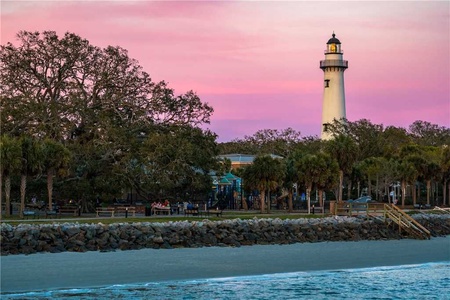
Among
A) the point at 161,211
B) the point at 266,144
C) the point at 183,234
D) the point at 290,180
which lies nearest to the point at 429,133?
the point at 266,144

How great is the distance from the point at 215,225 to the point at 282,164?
1920cm

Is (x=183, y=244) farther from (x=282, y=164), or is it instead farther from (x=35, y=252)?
(x=282, y=164)

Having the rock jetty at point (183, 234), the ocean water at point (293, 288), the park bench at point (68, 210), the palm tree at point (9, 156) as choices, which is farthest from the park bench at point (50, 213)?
the ocean water at point (293, 288)

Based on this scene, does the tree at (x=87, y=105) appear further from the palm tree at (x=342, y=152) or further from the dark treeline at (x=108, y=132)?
the palm tree at (x=342, y=152)

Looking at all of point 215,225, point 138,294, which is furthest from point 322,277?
point 215,225

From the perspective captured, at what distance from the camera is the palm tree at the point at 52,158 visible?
4688cm

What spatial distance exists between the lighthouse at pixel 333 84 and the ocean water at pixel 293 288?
72.2 metres

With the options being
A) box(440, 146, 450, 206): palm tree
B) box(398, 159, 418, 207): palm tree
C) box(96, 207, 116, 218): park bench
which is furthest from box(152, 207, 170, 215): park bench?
box(440, 146, 450, 206): palm tree

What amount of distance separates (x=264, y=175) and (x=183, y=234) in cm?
1885

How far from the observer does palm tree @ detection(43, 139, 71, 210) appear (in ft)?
154

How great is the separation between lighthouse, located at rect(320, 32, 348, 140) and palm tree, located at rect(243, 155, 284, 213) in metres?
45.4

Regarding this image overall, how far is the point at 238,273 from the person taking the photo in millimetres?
28578

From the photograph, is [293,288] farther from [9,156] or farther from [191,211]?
[191,211]

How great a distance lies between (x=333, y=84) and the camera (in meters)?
102
